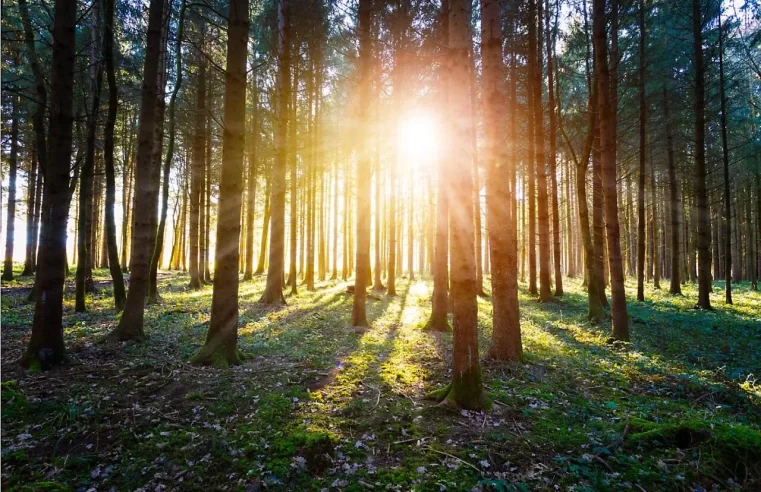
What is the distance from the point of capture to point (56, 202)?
6.10 metres

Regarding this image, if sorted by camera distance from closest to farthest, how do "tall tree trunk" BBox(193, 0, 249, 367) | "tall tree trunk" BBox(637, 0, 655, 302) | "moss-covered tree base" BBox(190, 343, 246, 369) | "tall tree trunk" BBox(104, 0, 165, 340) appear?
1. "moss-covered tree base" BBox(190, 343, 246, 369)
2. "tall tree trunk" BBox(193, 0, 249, 367)
3. "tall tree trunk" BBox(104, 0, 165, 340)
4. "tall tree trunk" BBox(637, 0, 655, 302)

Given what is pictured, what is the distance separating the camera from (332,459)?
387cm

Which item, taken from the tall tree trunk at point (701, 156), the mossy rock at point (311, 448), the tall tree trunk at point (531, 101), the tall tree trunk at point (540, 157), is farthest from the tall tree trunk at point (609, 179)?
the mossy rock at point (311, 448)

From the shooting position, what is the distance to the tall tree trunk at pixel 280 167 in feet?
44.5

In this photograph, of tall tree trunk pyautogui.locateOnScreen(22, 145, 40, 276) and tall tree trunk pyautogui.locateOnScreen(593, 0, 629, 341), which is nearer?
tall tree trunk pyautogui.locateOnScreen(593, 0, 629, 341)

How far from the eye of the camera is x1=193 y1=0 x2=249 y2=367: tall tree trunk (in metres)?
6.71

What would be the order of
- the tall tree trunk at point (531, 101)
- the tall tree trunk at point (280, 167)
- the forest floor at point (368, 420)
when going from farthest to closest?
the tall tree trunk at point (280, 167) < the tall tree trunk at point (531, 101) < the forest floor at point (368, 420)

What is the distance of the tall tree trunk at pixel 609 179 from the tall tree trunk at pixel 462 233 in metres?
6.37

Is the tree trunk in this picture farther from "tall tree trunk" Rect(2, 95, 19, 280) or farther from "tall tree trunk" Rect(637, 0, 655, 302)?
"tall tree trunk" Rect(637, 0, 655, 302)

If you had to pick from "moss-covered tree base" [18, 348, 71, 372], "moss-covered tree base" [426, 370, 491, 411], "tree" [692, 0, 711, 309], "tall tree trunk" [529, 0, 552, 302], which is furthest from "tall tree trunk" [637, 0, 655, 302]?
"moss-covered tree base" [18, 348, 71, 372]

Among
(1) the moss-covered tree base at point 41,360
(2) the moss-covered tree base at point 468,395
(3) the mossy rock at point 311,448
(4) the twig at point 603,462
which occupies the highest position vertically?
(1) the moss-covered tree base at point 41,360

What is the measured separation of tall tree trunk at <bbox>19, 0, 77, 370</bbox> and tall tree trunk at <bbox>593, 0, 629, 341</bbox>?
11.4m

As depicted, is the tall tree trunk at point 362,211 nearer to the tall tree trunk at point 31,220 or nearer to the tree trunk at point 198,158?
the tree trunk at point 198,158

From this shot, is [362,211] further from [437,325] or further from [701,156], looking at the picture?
[701,156]
